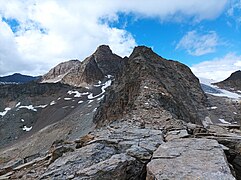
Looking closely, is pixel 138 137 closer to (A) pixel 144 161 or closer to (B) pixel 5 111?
(A) pixel 144 161

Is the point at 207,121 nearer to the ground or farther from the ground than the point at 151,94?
nearer to the ground

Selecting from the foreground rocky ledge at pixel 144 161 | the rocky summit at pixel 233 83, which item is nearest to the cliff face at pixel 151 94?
the foreground rocky ledge at pixel 144 161

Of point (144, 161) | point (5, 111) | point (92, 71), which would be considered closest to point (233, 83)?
point (92, 71)

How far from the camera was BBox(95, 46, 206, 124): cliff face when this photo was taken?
1200 inches

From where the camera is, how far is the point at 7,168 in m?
16.0

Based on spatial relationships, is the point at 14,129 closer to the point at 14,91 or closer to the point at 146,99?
the point at 14,91

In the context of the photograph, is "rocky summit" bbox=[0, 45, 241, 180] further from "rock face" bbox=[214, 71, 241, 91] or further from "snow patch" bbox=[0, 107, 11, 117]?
"rock face" bbox=[214, 71, 241, 91]

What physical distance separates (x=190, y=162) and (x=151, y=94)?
2756cm

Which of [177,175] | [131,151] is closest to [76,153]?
[131,151]

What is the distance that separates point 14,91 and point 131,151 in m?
147

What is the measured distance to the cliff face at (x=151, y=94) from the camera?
30.5 m

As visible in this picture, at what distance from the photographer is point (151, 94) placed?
35.3 meters

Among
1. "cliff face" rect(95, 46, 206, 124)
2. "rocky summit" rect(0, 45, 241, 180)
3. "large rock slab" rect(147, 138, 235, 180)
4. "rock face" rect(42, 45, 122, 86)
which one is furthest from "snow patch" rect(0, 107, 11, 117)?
"large rock slab" rect(147, 138, 235, 180)

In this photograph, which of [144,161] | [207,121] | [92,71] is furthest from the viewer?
[92,71]
